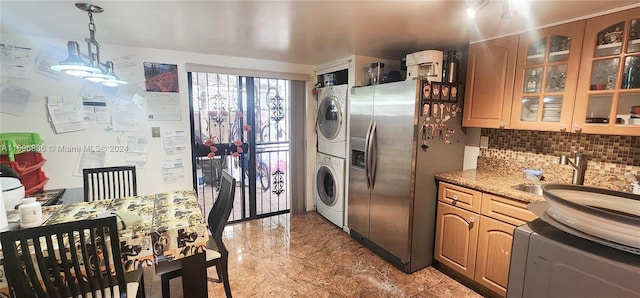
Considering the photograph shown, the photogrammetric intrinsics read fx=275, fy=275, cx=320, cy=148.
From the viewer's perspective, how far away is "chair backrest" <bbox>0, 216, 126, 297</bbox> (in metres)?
1.13

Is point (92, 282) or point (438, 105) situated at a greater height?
point (438, 105)

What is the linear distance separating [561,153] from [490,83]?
0.74 meters

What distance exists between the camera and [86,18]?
1.89 metres

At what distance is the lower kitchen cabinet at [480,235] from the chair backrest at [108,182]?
268cm

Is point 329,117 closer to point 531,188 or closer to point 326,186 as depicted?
point 326,186

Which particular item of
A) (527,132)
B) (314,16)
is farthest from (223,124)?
(527,132)

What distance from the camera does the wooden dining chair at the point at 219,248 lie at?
1703 millimetres

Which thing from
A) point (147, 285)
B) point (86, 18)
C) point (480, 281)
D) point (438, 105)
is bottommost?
point (147, 285)

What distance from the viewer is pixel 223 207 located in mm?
1961

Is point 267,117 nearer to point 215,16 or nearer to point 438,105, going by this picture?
point 215,16

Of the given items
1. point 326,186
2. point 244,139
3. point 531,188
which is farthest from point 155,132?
point 531,188

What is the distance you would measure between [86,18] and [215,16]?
2.98 ft

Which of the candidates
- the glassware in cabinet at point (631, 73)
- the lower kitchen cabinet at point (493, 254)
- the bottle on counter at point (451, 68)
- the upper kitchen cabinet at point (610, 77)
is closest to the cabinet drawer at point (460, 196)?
the lower kitchen cabinet at point (493, 254)

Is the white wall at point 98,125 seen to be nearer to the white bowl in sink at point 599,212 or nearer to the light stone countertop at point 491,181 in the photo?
the light stone countertop at point 491,181
